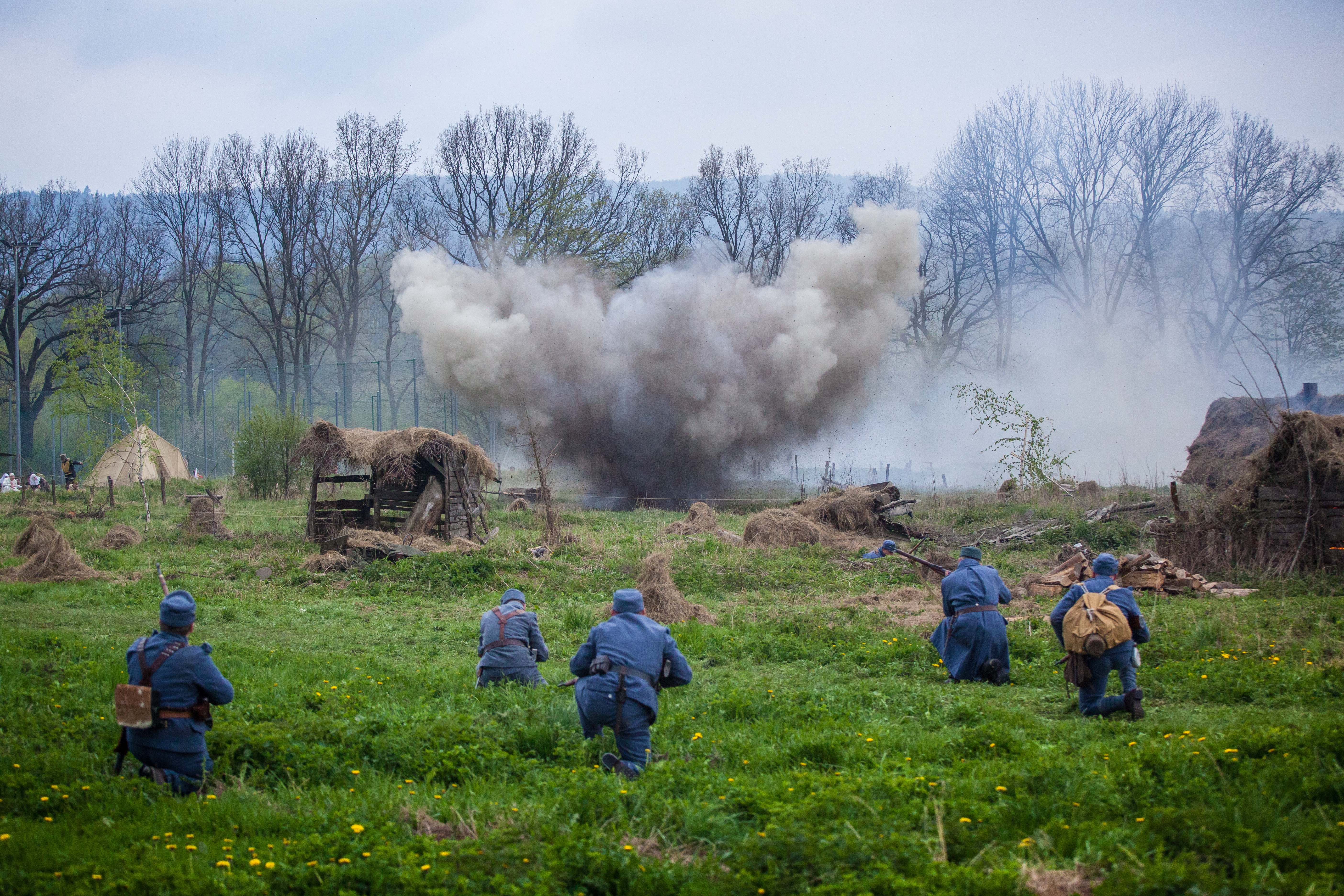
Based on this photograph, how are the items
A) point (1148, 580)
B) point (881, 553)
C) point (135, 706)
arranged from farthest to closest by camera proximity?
point (881, 553) → point (1148, 580) → point (135, 706)

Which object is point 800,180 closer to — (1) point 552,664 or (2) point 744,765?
(1) point 552,664

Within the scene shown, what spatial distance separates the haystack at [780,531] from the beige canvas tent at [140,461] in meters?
14.8

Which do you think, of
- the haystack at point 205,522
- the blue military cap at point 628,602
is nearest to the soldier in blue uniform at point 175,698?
the blue military cap at point 628,602

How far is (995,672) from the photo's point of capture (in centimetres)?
883

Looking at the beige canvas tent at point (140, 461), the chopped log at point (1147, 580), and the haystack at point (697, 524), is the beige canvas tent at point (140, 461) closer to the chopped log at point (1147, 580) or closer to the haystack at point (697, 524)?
the haystack at point (697, 524)

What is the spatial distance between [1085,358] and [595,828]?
4566cm

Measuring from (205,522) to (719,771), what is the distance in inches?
689

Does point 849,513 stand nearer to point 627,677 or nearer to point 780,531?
point 780,531

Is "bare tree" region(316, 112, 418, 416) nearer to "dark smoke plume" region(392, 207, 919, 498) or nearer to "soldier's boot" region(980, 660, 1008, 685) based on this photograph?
"dark smoke plume" region(392, 207, 919, 498)

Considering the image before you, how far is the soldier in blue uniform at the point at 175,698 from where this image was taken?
5.46m

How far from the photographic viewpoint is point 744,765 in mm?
5922

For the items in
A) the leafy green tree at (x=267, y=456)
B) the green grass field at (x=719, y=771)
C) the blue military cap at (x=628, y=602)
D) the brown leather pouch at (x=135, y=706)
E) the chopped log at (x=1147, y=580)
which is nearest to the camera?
the green grass field at (x=719, y=771)

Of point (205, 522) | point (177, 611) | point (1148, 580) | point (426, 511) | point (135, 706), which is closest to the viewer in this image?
point (135, 706)

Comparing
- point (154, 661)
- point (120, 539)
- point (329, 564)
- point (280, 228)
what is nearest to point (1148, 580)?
point (154, 661)
